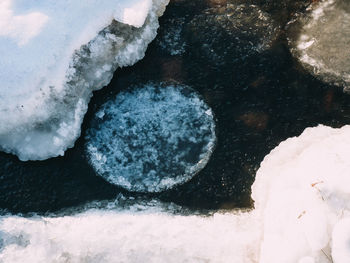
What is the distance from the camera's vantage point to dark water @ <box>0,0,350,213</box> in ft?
7.06

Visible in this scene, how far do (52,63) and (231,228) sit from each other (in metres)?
1.57

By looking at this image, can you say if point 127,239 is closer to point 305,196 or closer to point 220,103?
point 305,196

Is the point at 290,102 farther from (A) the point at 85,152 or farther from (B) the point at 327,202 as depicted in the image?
(A) the point at 85,152

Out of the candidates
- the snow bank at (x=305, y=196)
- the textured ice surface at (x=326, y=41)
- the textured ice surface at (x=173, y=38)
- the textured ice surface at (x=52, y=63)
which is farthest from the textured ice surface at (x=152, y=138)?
the textured ice surface at (x=326, y=41)

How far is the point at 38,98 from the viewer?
2.12m

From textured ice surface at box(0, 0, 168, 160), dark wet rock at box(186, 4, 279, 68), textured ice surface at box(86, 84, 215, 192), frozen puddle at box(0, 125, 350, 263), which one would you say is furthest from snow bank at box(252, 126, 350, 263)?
Result: textured ice surface at box(0, 0, 168, 160)

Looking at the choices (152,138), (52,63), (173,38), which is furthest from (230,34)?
(52,63)

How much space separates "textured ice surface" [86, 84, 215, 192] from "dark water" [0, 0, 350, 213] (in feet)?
0.22

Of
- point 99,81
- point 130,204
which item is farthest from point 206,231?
point 99,81

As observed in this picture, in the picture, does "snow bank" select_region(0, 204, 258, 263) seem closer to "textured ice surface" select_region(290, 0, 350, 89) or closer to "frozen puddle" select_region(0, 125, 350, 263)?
"frozen puddle" select_region(0, 125, 350, 263)

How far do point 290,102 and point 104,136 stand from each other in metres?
1.39

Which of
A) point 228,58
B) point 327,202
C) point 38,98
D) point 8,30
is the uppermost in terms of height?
point 8,30

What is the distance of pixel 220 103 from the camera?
7.79 feet

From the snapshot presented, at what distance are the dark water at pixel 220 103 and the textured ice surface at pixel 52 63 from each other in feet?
0.50
